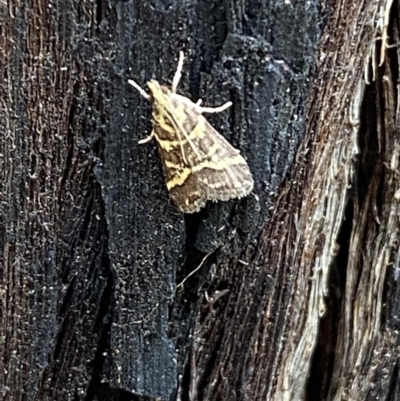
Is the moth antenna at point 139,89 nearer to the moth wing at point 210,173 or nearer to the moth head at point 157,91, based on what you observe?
the moth head at point 157,91

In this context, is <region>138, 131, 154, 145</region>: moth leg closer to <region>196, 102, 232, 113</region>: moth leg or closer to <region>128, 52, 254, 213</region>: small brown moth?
<region>128, 52, 254, 213</region>: small brown moth

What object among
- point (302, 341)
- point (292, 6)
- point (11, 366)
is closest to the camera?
point (292, 6)

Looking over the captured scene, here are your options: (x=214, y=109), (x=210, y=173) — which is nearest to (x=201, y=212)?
(x=210, y=173)

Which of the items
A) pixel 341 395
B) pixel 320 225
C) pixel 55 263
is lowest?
pixel 341 395

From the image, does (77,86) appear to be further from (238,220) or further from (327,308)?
(327,308)

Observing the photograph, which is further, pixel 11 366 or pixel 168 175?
pixel 11 366

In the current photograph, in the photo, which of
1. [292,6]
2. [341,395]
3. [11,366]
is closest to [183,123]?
[292,6]
